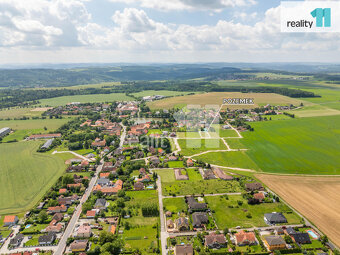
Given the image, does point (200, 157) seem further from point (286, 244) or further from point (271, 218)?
point (286, 244)

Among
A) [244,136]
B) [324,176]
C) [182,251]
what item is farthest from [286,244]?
[244,136]

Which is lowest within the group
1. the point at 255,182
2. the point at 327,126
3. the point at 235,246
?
the point at 235,246

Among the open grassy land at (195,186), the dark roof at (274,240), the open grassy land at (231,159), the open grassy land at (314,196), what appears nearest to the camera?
the dark roof at (274,240)

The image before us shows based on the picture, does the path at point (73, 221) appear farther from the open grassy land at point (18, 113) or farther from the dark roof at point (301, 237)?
the open grassy land at point (18, 113)

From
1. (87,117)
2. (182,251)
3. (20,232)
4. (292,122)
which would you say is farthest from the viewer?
(87,117)

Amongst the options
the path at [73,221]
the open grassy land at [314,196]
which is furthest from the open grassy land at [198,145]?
the path at [73,221]

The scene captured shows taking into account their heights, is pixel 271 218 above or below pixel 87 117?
below

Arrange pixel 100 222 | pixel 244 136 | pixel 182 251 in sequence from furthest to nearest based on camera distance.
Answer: pixel 244 136 → pixel 100 222 → pixel 182 251
